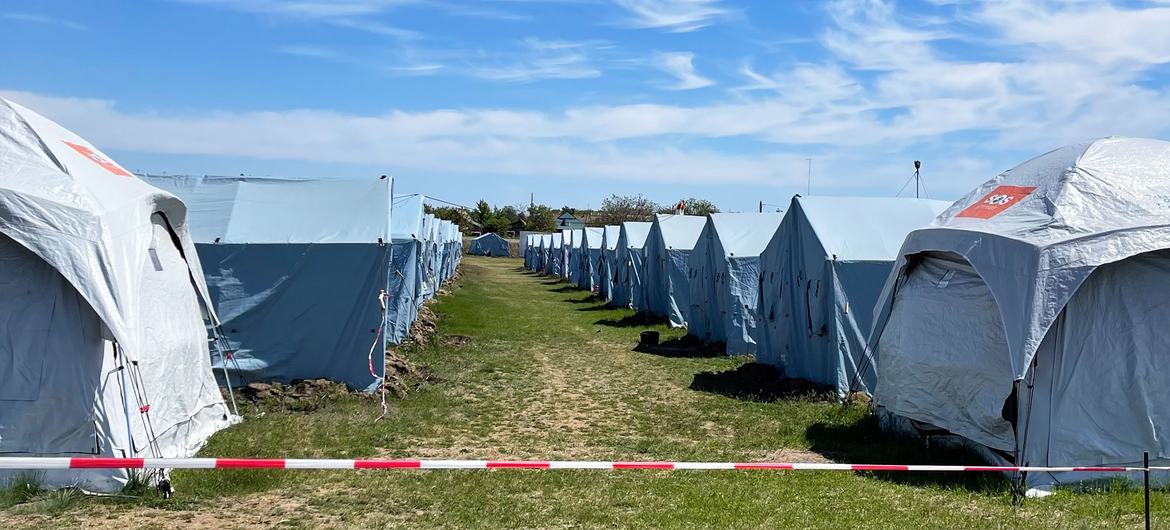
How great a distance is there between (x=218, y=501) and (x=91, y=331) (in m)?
1.85

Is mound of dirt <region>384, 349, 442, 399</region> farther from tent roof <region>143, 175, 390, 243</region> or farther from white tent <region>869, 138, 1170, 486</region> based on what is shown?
white tent <region>869, 138, 1170, 486</region>

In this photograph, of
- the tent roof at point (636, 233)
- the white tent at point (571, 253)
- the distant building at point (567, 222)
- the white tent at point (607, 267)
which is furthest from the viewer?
the distant building at point (567, 222)

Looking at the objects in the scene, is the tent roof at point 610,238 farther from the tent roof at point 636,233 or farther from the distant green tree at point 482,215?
the distant green tree at point 482,215

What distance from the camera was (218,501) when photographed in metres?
7.79

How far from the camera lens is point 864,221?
14.9 m

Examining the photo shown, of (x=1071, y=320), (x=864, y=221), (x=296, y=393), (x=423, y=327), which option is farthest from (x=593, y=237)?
(x=1071, y=320)

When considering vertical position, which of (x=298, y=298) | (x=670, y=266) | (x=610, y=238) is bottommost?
(x=298, y=298)

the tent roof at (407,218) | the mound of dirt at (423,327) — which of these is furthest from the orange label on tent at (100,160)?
the tent roof at (407,218)

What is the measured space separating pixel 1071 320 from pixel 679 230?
1747cm

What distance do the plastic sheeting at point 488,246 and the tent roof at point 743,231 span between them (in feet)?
198

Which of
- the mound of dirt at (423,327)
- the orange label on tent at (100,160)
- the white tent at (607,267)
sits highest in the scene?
the orange label on tent at (100,160)

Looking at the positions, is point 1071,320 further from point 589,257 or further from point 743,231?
point 589,257

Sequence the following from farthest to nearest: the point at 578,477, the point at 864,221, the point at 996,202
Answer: the point at 864,221
the point at 996,202
the point at 578,477

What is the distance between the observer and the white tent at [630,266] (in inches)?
1105
